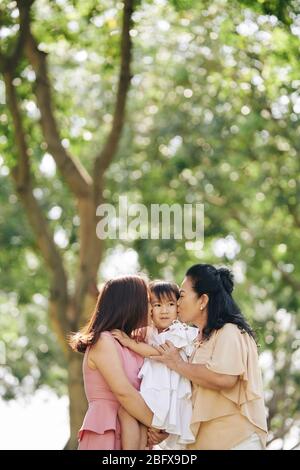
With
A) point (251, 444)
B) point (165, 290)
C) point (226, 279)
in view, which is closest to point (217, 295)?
point (226, 279)

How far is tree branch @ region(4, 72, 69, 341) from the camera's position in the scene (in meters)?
11.9

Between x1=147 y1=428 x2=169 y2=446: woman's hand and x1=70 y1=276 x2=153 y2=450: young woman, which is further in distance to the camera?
x1=147 y1=428 x2=169 y2=446: woman's hand

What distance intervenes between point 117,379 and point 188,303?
576 millimetres

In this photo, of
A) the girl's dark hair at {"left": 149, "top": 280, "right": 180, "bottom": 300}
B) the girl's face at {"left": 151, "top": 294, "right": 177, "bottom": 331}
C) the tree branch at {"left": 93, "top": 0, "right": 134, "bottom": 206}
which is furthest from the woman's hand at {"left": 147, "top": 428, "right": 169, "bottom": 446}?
the tree branch at {"left": 93, "top": 0, "right": 134, "bottom": 206}

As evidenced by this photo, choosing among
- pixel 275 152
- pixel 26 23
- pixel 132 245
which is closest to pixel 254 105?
pixel 275 152

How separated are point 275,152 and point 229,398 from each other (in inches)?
486

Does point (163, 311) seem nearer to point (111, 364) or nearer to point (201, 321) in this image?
point (201, 321)

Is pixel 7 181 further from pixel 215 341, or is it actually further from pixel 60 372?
pixel 215 341

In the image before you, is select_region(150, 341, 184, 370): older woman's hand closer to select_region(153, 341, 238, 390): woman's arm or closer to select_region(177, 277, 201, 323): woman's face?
select_region(153, 341, 238, 390): woman's arm

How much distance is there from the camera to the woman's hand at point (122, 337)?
5.59 m

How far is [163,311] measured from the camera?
595 centimetres

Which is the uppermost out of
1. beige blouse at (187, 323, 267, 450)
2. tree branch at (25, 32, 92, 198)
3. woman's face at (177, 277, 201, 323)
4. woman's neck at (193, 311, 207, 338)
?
tree branch at (25, 32, 92, 198)

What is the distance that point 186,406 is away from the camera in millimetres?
5609

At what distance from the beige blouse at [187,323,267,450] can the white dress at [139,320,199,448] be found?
98 mm
